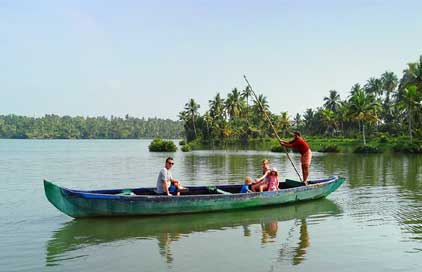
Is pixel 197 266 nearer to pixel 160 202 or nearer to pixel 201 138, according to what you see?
pixel 160 202

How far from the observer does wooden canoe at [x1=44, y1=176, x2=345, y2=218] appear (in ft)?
37.4

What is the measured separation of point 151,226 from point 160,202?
793mm

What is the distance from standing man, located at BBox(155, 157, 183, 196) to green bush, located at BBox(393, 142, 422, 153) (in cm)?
4111

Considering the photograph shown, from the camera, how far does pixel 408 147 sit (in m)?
47.8

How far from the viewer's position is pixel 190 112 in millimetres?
88688

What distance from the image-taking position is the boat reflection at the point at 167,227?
9.48m

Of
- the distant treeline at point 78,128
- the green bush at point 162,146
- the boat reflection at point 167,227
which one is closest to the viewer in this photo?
the boat reflection at point 167,227

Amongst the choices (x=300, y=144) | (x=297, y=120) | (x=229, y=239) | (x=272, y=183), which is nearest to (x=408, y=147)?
(x=300, y=144)

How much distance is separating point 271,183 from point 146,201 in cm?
445

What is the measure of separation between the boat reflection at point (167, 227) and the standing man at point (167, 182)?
2.70 feet

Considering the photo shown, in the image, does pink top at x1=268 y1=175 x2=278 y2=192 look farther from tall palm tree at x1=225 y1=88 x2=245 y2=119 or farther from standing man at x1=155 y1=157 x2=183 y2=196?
tall palm tree at x1=225 y1=88 x2=245 y2=119

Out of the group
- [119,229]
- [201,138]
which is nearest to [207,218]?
[119,229]

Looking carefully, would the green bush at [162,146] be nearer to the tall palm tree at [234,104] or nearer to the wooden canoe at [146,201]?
the tall palm tree at [234,104]

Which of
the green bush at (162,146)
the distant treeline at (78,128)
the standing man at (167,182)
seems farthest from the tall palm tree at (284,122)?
the distant treeline at (78,128)
